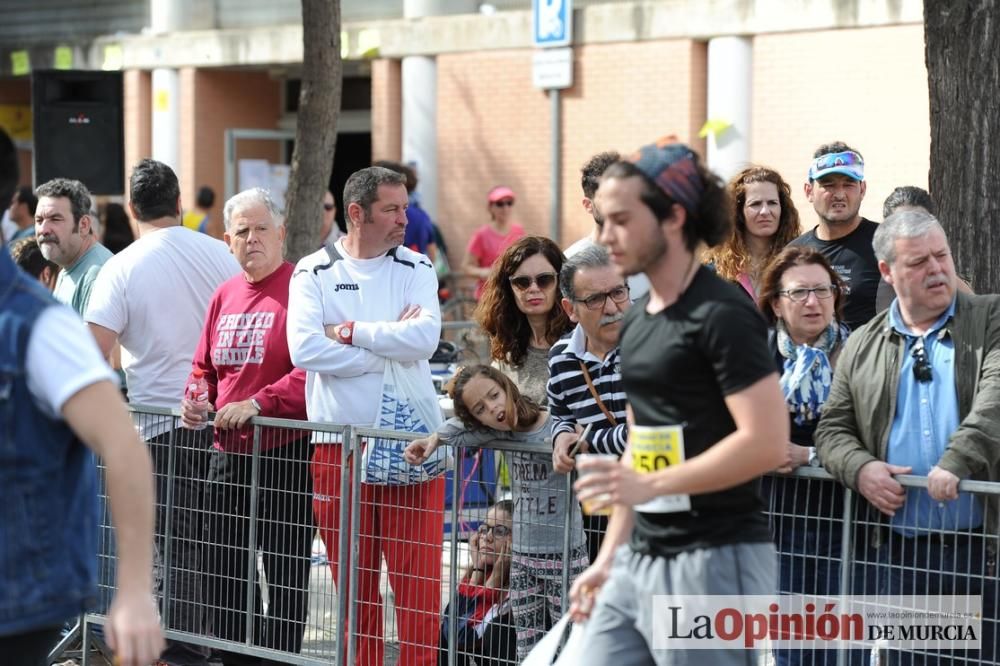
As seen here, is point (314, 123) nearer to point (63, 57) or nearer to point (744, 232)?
point (744, 232)

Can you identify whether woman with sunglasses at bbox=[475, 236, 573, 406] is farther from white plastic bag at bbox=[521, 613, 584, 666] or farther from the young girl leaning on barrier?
white plastic bag at bbox=[521, 613, 584, 666]

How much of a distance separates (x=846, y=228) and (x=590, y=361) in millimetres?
1565

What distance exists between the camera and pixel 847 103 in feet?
48.6

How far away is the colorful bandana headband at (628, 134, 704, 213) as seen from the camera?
377 cm

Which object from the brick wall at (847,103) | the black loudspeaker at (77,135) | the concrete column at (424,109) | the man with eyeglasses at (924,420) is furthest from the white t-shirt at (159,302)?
the concrete column at (424,109)

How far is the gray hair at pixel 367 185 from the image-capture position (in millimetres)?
6195

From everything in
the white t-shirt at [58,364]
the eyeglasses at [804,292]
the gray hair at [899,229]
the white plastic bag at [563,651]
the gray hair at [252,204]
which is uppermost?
the gray hair at [252,204]

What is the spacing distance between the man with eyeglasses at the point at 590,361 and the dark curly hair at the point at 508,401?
18 cm

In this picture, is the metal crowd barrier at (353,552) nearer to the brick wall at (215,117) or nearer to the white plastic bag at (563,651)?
the white plastic bag at (563,651)

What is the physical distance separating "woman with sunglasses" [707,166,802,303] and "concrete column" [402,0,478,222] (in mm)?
11725

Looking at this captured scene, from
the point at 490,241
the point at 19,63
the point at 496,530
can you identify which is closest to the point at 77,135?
the point at 490,241

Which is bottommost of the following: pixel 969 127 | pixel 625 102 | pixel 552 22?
pixel 969 127

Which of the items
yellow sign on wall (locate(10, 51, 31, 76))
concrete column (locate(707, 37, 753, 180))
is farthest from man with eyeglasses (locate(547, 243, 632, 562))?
yellow sign on wall (locate(10, 51, 31, 76))

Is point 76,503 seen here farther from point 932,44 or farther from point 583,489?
point 932,44
